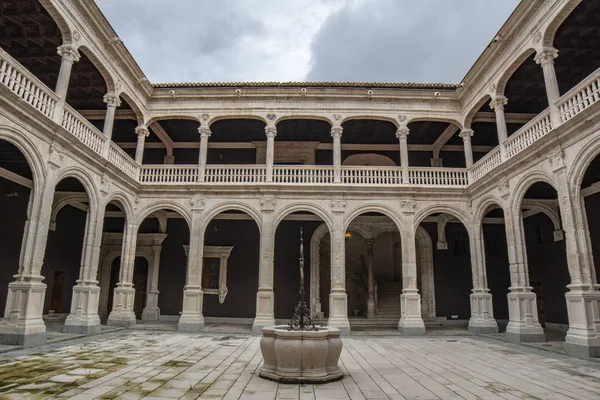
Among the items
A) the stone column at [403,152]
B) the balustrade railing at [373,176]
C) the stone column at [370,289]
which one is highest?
the stone column at [403,152]

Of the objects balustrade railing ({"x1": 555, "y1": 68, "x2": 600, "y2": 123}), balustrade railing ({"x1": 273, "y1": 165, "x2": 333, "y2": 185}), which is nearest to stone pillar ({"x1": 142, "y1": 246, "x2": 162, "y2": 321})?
balustrade railing ({"x1": 273, "y1": 165, "x2": 333, "y2": 185})

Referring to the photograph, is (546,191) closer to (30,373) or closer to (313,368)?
(313,368)

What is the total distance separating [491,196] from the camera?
44.9 ft

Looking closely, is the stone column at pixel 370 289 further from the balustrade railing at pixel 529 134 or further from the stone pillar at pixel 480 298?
the balustrade railing at pixel 529 134

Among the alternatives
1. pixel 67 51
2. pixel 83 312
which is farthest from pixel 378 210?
pixel 67 51

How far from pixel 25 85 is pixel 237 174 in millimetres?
7541

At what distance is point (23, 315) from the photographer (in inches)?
366

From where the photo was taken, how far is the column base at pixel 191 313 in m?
13.9

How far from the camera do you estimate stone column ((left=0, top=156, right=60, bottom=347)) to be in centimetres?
914

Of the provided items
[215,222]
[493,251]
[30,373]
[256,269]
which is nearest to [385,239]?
[493,251]

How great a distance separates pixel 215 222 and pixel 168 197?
3.03 m

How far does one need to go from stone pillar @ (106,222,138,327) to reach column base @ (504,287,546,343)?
1242cm


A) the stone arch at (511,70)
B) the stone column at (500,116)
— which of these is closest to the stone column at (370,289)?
the stone column at (500,116)

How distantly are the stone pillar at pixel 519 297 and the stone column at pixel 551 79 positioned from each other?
3140 millimetres
